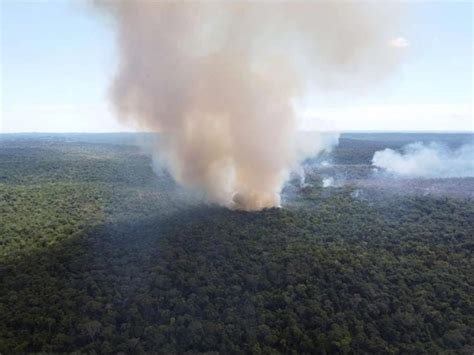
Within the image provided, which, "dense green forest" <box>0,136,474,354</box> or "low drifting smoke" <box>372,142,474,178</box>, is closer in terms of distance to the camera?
"dense green forest" <box>0,136,474,354</box>

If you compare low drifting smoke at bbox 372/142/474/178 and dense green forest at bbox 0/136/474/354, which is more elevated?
low drifting smoke at bbox 372/142/474/178

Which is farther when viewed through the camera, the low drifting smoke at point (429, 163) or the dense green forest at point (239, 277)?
the low drifting smoke at point (429, 163)

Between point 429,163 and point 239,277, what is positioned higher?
point 429,163

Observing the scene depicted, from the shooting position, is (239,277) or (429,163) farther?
(429,163)

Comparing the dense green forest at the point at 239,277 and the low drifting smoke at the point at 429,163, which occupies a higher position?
the low drifting smoke at the point at 429,163

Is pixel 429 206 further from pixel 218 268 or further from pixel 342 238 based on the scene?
pixel 218 268
